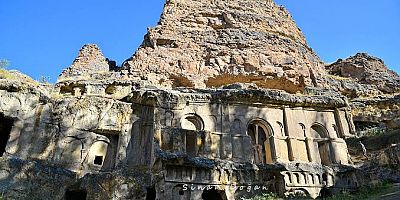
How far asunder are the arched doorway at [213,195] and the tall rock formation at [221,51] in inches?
532

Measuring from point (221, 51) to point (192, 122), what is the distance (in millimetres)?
14159

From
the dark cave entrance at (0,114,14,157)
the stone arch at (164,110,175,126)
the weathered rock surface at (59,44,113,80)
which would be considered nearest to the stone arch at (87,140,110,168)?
the stone arch at (164,110,175,126)

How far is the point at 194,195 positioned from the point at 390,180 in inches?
346

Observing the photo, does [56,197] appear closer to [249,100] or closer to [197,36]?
[249,100]

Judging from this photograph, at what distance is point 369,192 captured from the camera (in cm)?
1407

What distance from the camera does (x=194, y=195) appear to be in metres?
14.8

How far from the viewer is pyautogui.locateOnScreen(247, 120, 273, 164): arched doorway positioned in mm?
18453

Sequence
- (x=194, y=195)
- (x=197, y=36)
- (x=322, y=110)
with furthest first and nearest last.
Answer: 1. (x=197, y=36)
2. (x=322, y=110)
3. (x=194, y=195)

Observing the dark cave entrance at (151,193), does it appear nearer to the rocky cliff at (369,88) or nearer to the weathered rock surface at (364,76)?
the rocky cliff at (369,88)

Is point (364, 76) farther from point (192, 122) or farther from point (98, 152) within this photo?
point (98, 152)

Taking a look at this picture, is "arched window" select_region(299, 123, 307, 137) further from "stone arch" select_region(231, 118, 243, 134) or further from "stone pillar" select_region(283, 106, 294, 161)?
"stone arch" select_region(231, 118, 243, 134)

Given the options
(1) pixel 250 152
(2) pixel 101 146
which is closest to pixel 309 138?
(1) pixel 250 152

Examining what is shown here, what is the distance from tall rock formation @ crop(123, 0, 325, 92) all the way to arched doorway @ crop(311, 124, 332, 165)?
10.6 metres

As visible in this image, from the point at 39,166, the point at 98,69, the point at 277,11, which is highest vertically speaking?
the point at 277,11
